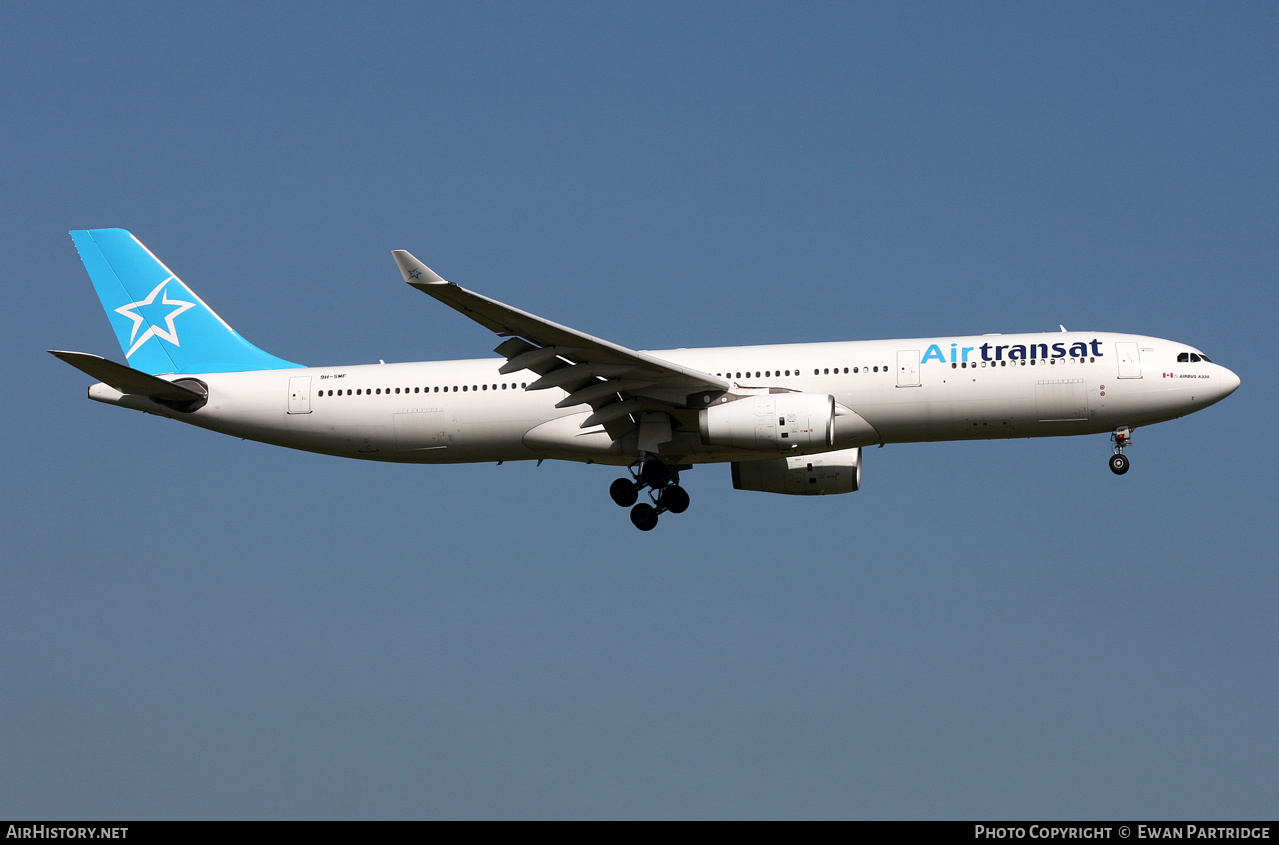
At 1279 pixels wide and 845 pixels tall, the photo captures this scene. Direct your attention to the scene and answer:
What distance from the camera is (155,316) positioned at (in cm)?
3866

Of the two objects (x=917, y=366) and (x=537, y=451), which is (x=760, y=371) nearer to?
(x=917, y=366)

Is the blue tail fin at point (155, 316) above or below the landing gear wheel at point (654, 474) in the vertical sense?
above

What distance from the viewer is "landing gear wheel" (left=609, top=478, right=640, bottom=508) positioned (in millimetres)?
34938

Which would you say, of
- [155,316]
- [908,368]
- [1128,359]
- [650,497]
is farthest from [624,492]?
[155,316]

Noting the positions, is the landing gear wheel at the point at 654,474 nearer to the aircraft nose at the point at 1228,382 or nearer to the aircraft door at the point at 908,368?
the aircraft door at the point at 908,368

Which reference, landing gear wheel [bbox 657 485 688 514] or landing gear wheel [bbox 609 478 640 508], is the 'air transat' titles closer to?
landing gear wheel [bbox 657 485 688 514]

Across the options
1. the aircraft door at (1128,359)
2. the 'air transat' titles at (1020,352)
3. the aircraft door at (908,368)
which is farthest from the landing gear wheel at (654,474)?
the aircraft door at (1128,359)

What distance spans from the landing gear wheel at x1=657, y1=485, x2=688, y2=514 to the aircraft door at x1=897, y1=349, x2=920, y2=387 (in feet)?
20.7

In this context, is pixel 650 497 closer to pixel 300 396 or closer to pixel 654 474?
pixel 654 474

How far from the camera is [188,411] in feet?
119

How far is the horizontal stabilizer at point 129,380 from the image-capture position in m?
33.0

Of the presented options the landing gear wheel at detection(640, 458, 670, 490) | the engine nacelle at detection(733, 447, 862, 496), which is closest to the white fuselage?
the landing gear wheel at detection(640, 458, 670, 490)

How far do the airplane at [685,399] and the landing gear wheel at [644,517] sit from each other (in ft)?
0.11
